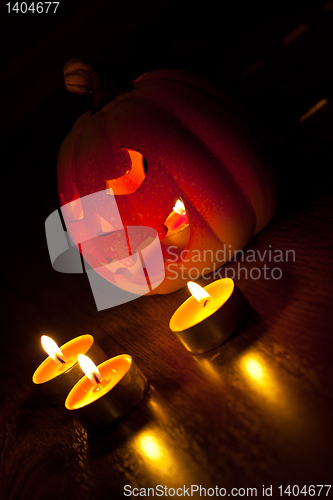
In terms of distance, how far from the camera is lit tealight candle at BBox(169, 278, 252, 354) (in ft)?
1.83

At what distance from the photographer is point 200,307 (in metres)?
0.65

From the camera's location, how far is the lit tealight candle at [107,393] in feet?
1.83

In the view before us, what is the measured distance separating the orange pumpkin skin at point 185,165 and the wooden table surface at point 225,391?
10 cm

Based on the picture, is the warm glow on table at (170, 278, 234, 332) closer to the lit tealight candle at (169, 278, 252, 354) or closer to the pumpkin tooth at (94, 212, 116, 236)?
the lit tealight candle at (169, 278, 252, 354)

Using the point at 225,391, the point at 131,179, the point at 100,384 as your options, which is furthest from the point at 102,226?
the point at 225,391

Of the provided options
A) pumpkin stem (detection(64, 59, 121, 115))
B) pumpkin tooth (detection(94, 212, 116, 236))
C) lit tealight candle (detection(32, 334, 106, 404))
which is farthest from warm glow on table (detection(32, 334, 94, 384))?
pumpkin stem (detection(64, 59, 121, 115))

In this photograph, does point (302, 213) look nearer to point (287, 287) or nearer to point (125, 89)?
point (287, 287)

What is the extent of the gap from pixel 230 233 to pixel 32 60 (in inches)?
46.0

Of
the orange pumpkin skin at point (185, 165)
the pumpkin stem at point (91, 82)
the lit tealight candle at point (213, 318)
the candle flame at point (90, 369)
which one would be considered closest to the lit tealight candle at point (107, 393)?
the candle flame at point (90, 369)

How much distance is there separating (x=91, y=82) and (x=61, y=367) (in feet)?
2.08

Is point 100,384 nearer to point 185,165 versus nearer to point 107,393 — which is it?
point 107,393

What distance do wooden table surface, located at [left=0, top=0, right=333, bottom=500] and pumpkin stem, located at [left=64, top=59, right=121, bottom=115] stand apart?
0.42 meters

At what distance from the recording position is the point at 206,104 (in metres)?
0.77

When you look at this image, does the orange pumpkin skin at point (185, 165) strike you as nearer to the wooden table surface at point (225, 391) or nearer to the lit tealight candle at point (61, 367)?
the wooden table surface at point (225, 391)
